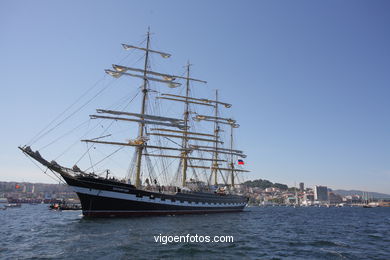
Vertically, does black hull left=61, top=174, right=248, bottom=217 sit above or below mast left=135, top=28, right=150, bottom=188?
below

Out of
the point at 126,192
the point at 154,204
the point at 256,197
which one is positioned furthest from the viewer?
the point at 256,197

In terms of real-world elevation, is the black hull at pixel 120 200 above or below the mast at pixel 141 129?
below

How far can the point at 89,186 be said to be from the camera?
28172 millimetres

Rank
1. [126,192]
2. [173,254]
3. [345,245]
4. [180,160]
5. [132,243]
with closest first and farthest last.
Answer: [173,254] < [132,243] < [345,245] < [126,192] < [180,160]

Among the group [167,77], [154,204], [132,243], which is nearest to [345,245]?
[132,243]

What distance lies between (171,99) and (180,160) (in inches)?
479

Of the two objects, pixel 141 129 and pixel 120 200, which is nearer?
pixel 120 200

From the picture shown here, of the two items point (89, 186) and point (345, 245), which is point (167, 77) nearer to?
point (89, 186)

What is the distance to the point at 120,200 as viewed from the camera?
29594mm

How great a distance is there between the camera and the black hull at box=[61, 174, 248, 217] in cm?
2817

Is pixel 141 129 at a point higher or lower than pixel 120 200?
higher

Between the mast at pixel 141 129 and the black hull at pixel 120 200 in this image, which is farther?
the mast at pixel 141 129

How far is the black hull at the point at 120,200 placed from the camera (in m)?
28.2

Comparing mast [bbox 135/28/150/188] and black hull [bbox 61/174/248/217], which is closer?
black hull [bbox 61/174/248/217]
